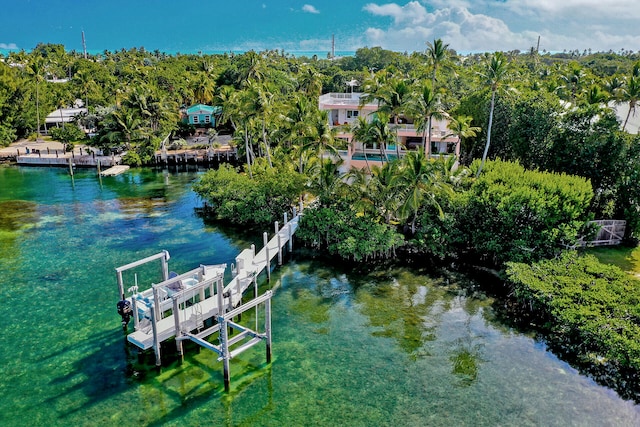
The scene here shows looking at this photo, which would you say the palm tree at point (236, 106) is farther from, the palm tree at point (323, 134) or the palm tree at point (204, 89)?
the palm tree at point (204, 89)

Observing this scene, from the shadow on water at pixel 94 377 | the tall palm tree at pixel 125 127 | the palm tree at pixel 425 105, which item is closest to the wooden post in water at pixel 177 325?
the shadow on water at pixel 94 377

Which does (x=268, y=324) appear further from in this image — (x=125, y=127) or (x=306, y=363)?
(x=125, y=127)

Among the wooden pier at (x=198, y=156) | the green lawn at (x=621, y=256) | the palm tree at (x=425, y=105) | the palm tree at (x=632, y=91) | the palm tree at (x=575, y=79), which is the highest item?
the palm tree at (x=575, y=79)

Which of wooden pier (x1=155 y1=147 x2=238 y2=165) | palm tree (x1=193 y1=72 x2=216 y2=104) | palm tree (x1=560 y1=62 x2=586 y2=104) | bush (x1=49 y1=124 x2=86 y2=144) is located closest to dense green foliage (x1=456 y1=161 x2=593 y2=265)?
palm tree (x1=560 y1=62 x2=586 y2=104)

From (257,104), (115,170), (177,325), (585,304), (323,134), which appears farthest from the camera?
(115,170)

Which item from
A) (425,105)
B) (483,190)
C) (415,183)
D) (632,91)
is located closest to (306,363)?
(415,183)

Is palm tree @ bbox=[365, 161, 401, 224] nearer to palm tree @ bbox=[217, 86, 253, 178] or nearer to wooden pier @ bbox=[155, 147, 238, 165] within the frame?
palm tree @ bbox=[217, 86, 253, 178]

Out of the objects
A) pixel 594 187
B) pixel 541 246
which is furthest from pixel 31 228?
pixel 594 187
